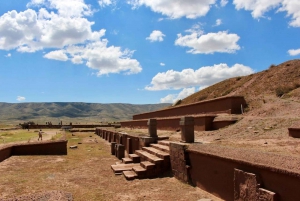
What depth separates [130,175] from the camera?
9328 millimetres

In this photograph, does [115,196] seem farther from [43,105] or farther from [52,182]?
[43,105]

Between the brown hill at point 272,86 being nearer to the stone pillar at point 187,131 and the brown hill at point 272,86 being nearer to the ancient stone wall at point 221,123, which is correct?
the ancient stone wall at point 221,123

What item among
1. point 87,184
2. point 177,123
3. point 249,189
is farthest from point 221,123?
point 249,189

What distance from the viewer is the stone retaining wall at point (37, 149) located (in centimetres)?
1371

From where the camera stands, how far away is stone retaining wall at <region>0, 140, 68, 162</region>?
1371cm

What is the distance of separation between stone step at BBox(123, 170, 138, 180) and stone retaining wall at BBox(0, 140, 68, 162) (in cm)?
673

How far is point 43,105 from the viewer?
186m

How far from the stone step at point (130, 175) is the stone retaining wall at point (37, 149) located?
22.1 feet

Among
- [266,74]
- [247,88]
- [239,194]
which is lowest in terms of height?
[239,194]

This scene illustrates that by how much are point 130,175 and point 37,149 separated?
26.0 feet

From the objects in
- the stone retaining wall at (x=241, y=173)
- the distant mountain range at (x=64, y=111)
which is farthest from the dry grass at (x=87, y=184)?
the distant mountain range at (x=64, y=111)

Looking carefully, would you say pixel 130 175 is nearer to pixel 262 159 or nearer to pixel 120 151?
pixel 262 159

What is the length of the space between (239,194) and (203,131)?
879cm

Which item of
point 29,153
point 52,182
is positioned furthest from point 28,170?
point 29,153
